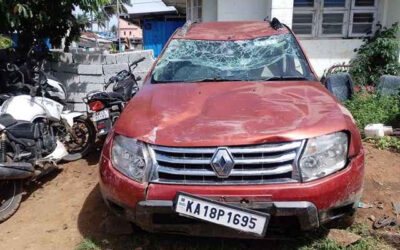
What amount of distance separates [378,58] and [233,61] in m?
6.05

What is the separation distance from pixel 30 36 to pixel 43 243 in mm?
4353

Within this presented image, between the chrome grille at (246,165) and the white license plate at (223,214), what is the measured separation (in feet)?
0.44

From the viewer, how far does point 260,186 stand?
7.76 ft

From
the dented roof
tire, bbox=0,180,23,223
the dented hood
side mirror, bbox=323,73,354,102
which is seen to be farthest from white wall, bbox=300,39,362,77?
tire, bbox=0,180,23,223

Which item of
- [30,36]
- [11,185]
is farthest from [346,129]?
[30,36]

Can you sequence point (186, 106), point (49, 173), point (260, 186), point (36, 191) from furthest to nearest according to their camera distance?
1. point (49, 173)
2. point (36, 191)
3. point (186, 106)
4. point (260, 186)

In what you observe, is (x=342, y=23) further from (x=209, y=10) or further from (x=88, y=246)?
(x=88, y=246)

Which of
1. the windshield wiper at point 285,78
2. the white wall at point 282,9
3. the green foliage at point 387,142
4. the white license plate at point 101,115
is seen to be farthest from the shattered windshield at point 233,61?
the white wall at point 282,9

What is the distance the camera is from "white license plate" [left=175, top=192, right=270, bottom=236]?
2.34 m

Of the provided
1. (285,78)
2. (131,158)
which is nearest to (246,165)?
(131,158)

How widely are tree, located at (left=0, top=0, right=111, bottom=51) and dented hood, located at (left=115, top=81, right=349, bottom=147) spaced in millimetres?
3016

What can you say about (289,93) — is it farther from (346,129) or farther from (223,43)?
(223,43)

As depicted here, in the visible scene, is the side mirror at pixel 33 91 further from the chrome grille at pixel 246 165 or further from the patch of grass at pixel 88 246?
the chrome grille at pixel 246 165

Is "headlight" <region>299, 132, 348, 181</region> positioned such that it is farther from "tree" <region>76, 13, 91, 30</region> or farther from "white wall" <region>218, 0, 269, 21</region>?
"white wall" <region>218, 0, 269, 21</region>
